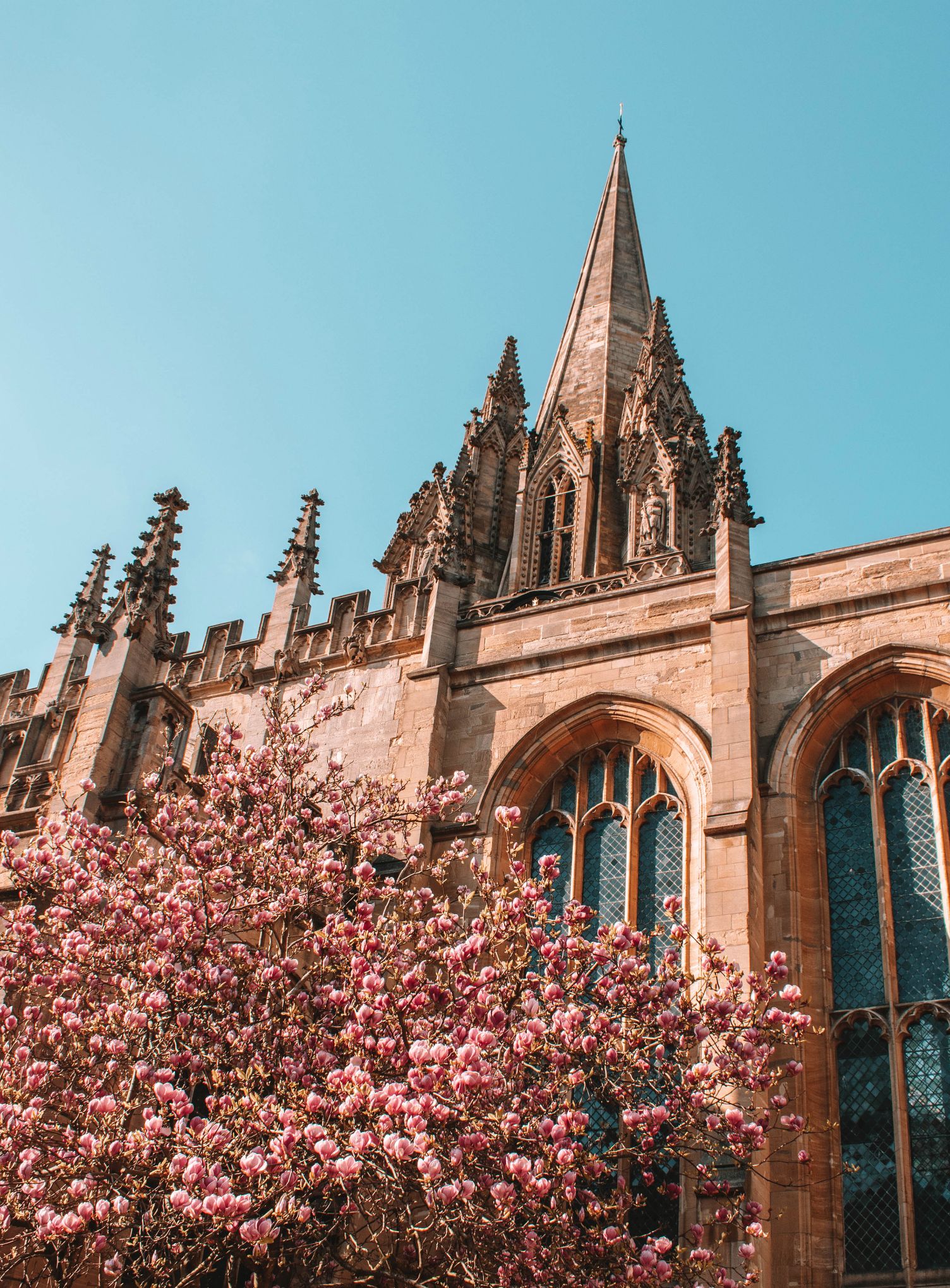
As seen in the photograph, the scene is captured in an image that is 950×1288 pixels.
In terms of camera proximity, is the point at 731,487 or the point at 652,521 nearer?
the point at 731,487

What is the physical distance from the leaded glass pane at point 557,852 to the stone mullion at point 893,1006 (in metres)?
3.34

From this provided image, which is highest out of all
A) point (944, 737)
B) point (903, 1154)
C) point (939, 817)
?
point (944, 737)

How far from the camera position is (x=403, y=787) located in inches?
603

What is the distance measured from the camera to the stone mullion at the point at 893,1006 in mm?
11789

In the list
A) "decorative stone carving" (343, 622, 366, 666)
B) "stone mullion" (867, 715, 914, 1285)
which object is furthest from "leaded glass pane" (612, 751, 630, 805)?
"decorative stone carving" (343, 622, 366, 666)

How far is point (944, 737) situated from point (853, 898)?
202cm

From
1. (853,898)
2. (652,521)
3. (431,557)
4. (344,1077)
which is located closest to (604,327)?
(652,521)

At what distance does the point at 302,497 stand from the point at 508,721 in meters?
9.06

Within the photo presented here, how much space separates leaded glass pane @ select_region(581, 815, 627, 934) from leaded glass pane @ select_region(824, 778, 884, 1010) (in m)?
2.20

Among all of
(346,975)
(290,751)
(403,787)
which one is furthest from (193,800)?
(346,975)

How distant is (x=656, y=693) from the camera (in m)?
16.2

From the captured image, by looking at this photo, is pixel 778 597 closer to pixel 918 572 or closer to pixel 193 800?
pixel 918 572

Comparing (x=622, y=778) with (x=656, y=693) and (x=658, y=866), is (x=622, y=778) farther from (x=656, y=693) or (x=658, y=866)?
(x=658, y=866)

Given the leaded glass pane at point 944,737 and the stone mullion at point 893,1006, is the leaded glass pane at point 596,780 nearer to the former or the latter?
the stone mullion at point 893,1006
